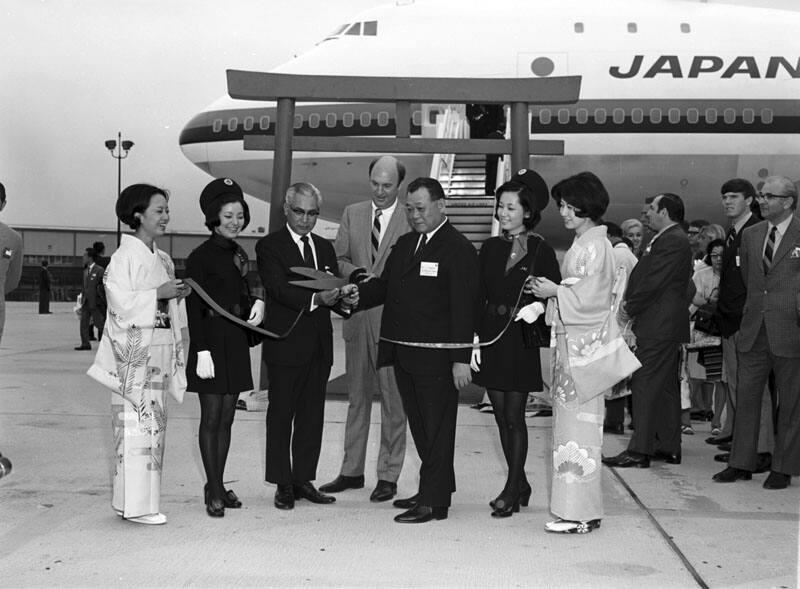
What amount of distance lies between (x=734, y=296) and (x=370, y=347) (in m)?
2.30

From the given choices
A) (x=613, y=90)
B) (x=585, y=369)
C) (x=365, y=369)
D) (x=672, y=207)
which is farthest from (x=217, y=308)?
(x=613, y=90)

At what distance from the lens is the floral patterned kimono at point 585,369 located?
441 centimetres

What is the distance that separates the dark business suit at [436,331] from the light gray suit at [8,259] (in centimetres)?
226

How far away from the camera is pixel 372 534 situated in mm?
4426

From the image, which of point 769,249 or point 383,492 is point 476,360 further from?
point 769,249

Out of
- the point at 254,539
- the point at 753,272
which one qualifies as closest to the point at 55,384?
the point at 254,539

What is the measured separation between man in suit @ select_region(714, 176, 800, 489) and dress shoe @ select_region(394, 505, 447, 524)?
1.98 m

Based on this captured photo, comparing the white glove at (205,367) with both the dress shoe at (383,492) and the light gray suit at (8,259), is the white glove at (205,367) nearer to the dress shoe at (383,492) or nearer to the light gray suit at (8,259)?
the dress shoe at (383,492)

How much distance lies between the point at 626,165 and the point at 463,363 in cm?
1146

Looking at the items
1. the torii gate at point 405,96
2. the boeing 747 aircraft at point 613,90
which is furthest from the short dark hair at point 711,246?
the boeing 747 aircraft at point 613,90

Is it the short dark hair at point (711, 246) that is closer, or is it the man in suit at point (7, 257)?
the man in suit at point (7, 257)

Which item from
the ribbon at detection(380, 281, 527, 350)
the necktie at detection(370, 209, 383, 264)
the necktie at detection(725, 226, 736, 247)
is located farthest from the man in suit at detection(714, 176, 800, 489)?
the necktie at detection(370, 209, 383, 264)

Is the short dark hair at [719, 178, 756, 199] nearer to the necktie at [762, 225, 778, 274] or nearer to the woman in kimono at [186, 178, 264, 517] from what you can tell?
the necktie at [762, 225, 778, 274]

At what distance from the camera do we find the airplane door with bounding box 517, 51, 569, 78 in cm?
1532
